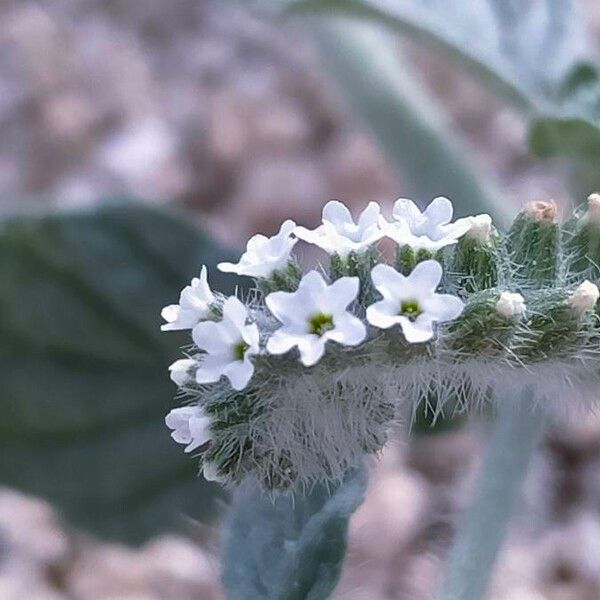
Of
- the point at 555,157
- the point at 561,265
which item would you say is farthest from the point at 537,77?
the point at 561,265

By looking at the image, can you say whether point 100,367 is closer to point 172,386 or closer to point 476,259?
point 172,386

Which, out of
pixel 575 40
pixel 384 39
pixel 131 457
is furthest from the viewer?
pixel 384 39

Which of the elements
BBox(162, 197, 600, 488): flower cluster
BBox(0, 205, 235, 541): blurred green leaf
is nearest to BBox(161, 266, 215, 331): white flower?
BBox(162, 197, 600, 488): flower cluster

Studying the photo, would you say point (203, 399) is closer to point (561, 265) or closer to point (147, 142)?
point (561, 265)

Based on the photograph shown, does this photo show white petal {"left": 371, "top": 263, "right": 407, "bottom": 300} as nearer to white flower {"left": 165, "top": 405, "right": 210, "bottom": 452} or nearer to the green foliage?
white flower {"left": 165, "top": 405, "right": 210, "bottom": 452}

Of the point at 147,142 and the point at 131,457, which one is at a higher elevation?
the point at 147,142

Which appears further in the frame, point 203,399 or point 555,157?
point 555,157

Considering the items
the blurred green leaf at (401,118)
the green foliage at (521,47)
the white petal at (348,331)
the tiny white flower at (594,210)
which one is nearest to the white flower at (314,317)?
the white petal at (348,331)

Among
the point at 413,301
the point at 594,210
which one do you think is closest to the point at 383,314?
the point at 413,301
